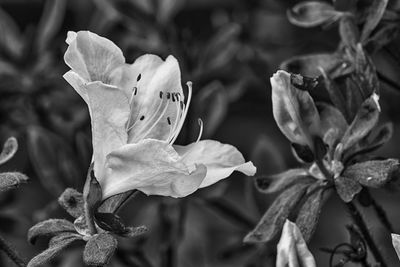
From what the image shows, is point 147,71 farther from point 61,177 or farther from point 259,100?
point 259,100

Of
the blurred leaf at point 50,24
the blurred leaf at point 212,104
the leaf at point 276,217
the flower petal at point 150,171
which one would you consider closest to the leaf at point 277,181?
the leaf at point 276,217

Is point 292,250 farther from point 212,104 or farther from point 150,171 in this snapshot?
point 212,104

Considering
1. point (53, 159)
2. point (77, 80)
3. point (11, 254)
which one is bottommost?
point (53, 159)

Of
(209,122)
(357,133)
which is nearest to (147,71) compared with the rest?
(357,133)

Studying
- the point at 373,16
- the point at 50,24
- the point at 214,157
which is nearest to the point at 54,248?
the point at 214,157

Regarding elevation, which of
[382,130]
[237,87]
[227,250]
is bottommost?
[227,250]

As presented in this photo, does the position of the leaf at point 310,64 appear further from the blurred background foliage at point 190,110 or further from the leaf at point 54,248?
the leaf at point 54,248

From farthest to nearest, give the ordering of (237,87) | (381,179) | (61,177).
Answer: (237,87) → (61,177) → (381,179)
